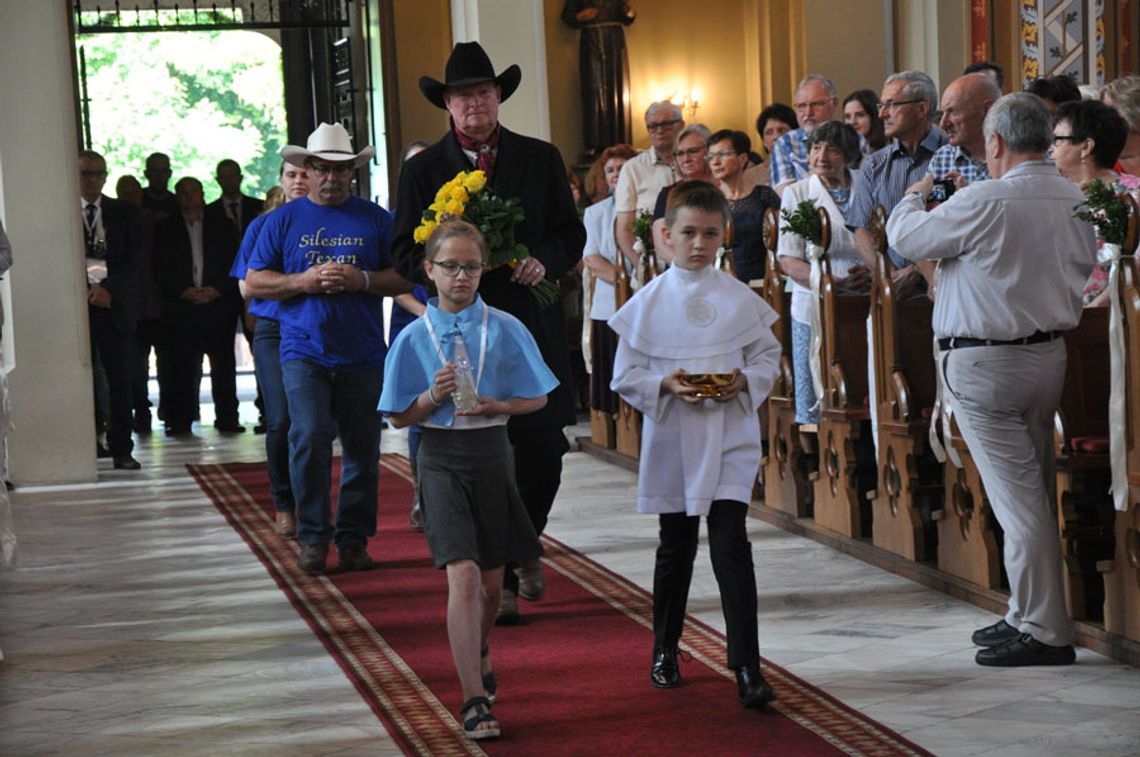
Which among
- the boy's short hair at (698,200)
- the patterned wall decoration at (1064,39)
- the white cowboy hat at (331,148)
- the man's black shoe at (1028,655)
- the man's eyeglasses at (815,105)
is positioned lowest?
the man's black shoe at (1028,655)

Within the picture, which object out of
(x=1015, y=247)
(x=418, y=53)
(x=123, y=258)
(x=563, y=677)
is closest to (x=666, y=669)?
(x=563, y=677)

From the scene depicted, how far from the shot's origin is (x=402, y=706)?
4902 mm

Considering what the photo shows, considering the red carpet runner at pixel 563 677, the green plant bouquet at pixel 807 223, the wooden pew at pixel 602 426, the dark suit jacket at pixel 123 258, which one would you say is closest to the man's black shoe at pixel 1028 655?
the red carpet runner at pixel 563 677

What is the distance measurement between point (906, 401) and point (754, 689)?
6.83 ft

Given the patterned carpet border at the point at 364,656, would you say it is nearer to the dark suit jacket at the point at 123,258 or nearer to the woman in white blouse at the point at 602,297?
the woman in white blouse at the point at 602,297

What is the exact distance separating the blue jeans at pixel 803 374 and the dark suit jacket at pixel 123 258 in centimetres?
526

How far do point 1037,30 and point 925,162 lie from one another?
5395 mm

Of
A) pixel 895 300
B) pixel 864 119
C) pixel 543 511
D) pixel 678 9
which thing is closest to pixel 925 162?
pixel 895 300

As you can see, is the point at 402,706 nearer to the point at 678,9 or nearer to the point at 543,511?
the point at 543,511

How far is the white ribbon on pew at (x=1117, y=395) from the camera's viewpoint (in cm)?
505

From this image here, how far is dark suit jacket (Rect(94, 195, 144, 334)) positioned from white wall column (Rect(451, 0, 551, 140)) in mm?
2538

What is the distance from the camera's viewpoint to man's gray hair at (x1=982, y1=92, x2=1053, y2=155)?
505cm

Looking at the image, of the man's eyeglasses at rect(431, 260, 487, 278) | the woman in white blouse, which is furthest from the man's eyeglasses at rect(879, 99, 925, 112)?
the woman in white blouse

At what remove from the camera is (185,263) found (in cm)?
1329
